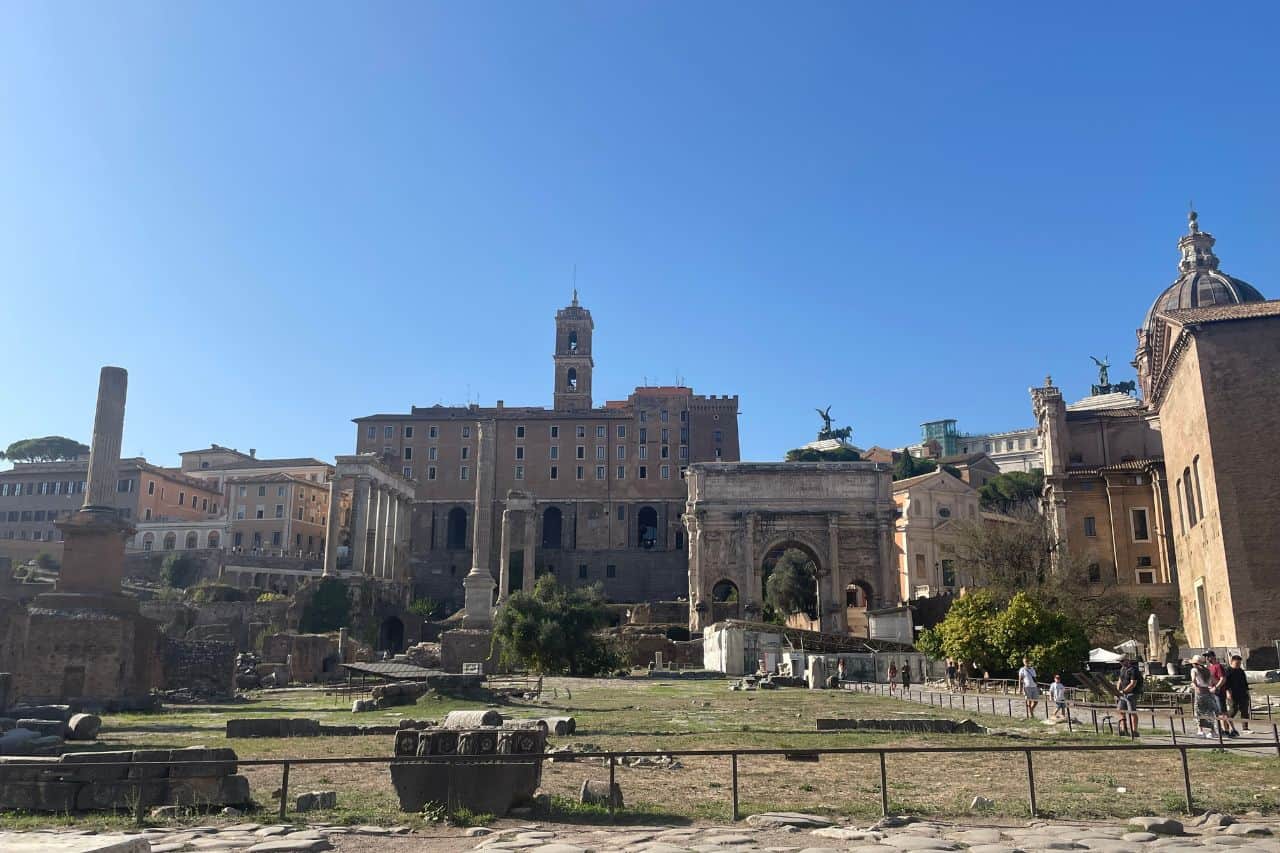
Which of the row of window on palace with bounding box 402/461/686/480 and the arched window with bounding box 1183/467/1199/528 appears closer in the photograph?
the arched window with bounding box 1183/467/1199/528

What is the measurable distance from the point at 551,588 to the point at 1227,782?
93.4 ft

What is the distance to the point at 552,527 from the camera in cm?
8844

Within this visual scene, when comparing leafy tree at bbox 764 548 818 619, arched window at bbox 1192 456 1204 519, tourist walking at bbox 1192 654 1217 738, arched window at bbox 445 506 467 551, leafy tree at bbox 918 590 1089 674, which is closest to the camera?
tourist walking at bbox 1192 654 1217 738

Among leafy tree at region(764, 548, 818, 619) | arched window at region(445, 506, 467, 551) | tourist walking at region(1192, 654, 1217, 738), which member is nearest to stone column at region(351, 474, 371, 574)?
arched window at region(445, 506, 467, 551)

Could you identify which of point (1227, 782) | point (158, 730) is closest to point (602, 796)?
point (1227, 782)

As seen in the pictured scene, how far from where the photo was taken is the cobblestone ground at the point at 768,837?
23.6 ft

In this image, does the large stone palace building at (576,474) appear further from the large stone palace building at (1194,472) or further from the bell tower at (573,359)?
the large stone palace building at (1194,472)

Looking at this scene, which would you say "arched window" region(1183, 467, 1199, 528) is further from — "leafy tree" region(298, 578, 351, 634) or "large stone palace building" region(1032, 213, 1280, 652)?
"leafy tree" region(298, 578, 351, 634)

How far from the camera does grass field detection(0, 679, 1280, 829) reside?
902 centimetres

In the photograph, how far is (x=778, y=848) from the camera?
23.8 feet

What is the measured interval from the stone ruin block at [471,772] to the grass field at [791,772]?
1.01 feet

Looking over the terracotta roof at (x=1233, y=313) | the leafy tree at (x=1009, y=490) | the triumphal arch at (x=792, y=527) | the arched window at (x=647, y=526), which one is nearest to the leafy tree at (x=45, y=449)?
the arched window at (x=647, y=526)

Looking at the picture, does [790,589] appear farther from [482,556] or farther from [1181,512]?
[1181,512]

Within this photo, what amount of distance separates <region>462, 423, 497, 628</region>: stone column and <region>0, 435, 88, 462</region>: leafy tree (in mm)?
60941
